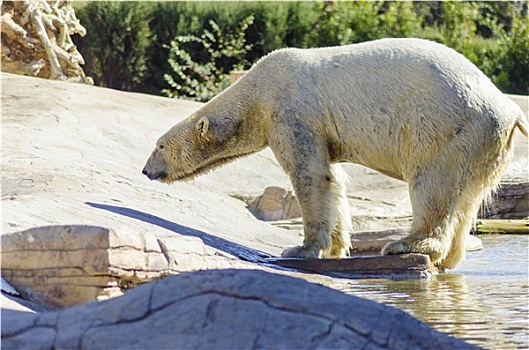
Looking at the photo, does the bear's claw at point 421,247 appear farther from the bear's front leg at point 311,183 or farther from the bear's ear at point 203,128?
the bear's ear at point 203,128

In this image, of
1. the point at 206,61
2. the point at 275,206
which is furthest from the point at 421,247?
the point at 206,61

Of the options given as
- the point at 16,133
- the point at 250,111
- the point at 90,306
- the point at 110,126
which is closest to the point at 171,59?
the point at 110,126

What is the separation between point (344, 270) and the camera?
8312 mm

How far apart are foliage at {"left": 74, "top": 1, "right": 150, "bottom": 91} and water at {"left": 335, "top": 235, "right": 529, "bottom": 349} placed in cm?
1276

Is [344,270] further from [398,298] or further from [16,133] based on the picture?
[16,133]

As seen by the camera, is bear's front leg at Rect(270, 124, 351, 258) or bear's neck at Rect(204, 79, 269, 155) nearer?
bear's front leg at Rect(270, 124, 351, 258)

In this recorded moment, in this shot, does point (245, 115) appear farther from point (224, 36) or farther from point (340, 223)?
point (224, 36)

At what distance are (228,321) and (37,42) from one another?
12.3m

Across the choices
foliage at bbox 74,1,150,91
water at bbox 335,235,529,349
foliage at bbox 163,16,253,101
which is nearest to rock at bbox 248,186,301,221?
water at bbox 335,235,529,349

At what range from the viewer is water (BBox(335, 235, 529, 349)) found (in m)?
5.28

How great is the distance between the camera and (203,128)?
30.5 feet

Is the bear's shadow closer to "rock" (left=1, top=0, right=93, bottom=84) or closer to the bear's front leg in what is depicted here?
the bear's front leg

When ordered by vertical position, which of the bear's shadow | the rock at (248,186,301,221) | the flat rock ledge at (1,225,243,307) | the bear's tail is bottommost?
the rock at (248,186,301,221)

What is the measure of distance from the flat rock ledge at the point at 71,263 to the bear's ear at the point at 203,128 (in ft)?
11.3
